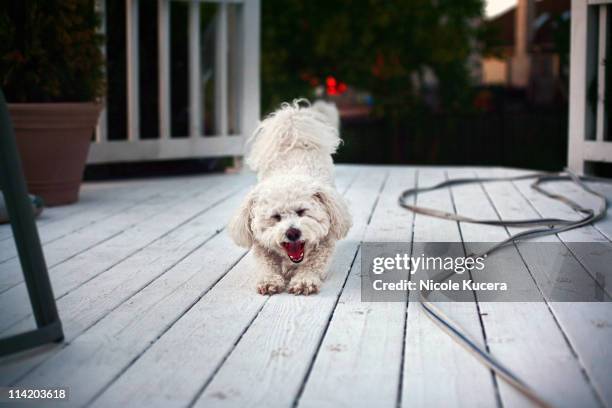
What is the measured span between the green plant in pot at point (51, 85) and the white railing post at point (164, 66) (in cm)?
125

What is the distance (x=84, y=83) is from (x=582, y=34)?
3526 millimetres

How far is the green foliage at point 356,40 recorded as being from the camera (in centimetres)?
1298

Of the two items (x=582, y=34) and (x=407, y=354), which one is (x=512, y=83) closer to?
(x=582, y=34)

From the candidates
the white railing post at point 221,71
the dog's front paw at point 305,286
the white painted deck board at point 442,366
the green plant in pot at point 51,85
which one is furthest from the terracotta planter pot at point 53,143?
the white painted deck board at point 442,366

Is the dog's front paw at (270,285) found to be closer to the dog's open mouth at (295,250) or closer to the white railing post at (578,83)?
the dog's open mouth at (295,250)

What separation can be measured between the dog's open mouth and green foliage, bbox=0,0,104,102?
2575mm

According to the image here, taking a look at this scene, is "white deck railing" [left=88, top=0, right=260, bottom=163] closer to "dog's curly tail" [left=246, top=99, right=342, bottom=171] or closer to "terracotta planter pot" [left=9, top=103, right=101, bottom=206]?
"terracotta planter pot" [left=9, top=103, right=101, bottom=206]

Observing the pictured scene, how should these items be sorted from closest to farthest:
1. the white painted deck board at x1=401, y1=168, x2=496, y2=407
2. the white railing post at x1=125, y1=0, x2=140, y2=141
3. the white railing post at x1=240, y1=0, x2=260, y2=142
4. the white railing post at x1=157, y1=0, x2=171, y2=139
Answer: the white painted deck board at x1=401, y1=168, x2=496, y2=407, the white railing post at x1=125, y1=0, x2=140, y2=141, the white railing post at x1=157, y1=0, x2=171, y2=139, the white railing post at x1=240, y1=0, x2=260, y2=142

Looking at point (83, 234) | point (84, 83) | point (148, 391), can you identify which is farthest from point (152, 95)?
point (148, 391)

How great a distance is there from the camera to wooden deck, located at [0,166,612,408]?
195 cm

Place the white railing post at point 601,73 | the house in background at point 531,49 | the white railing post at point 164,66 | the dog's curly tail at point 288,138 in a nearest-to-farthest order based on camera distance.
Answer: the dog's curly tail at point 288,138 < the white railing post at point 601,73 < the white railing post at point 164,66 < the house in background at point 531,49

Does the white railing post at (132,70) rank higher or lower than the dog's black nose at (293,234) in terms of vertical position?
higher

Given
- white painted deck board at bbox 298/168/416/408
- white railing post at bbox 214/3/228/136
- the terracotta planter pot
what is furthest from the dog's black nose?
white railing post at bbox 214/3/228/136

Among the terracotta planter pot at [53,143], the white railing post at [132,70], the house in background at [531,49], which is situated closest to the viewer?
the terracotta planter pot at [53,143]
